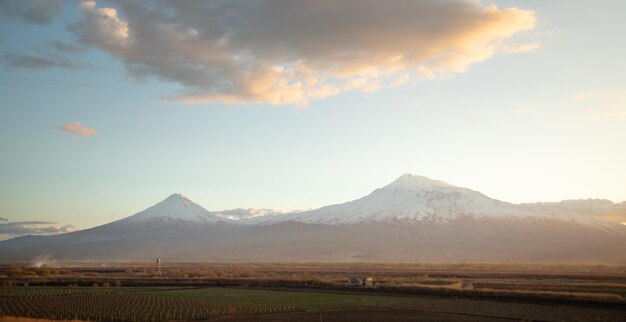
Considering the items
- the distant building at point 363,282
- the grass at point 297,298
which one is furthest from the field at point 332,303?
the distant building at point 363,282

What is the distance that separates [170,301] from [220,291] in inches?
407

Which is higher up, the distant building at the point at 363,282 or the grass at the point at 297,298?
the distant building at the point at 363,282

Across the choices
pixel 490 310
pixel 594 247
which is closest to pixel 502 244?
pixel 594 247

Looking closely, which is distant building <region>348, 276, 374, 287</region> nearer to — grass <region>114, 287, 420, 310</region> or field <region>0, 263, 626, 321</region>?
field <region>0, 263, 626, 321</region>

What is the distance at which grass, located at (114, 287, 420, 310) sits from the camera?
40719 mm

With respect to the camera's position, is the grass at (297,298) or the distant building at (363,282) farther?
the distant building at (363,282)

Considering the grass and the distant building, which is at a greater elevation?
the distant building

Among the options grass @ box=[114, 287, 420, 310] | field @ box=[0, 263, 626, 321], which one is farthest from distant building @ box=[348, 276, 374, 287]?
grass @ box=[114, 287, 420, 310]

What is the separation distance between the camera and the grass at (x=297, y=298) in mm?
40719

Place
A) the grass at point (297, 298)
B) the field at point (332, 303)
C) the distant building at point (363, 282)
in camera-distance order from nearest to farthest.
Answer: the field at point (332, 303)
the grass at point (297, 298)
the distant building at point (363, 282)

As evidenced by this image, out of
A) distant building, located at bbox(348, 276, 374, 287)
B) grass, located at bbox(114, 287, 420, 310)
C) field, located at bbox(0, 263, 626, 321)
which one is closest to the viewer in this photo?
field, located at bbox(0, 263, 626, 321)

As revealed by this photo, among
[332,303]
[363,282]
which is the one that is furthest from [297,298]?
[363,282]

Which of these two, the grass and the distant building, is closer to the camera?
the grass

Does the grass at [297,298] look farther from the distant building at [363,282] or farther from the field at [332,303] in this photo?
the distant building at [363,282]
